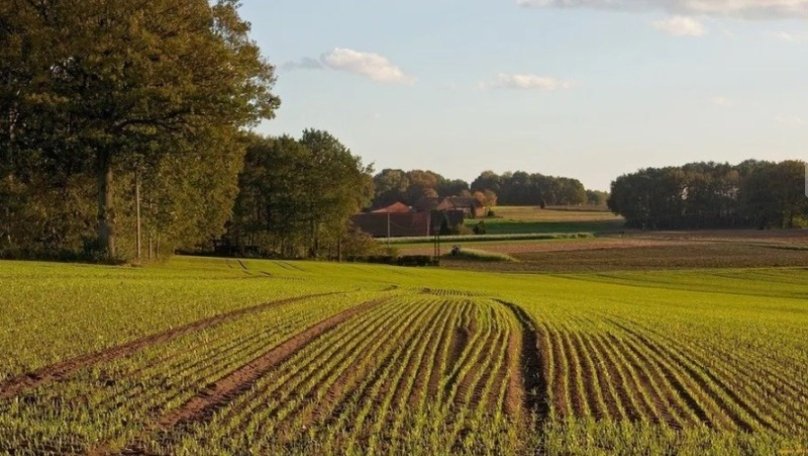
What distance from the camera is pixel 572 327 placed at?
19.0 metres

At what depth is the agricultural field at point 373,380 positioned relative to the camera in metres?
8.76

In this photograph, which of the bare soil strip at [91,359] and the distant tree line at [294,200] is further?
the distant tree line at [294,200]

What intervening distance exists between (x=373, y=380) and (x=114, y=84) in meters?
29.2

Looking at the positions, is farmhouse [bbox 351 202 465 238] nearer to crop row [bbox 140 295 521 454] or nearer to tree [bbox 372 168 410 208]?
tree [bbox 372 168 410 208]

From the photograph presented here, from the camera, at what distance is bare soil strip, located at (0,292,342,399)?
10.5 metres

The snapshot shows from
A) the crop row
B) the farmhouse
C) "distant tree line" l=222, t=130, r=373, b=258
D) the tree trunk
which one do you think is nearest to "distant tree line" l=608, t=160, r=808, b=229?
the farmhouse

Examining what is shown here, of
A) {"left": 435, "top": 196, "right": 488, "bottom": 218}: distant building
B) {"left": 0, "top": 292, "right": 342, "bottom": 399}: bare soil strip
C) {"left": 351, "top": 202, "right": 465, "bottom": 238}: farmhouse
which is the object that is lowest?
{"left": 0, "top": 292, "right": 342, "bottom": 399}: bare soil strip

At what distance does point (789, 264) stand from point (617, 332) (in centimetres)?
6155

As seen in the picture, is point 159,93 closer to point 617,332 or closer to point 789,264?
point 617,332

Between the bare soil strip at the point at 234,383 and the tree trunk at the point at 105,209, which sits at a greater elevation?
the tree trunk at the point at 105,209

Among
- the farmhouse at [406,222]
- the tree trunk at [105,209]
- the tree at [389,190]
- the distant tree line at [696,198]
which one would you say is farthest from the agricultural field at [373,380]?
the tree at [389,190]

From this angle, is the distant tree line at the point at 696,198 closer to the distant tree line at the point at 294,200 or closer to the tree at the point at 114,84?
the distant tree line at the point at 294,200

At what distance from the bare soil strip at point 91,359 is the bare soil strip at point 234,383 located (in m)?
2.09

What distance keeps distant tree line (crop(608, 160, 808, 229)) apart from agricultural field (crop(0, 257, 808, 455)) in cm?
12455
